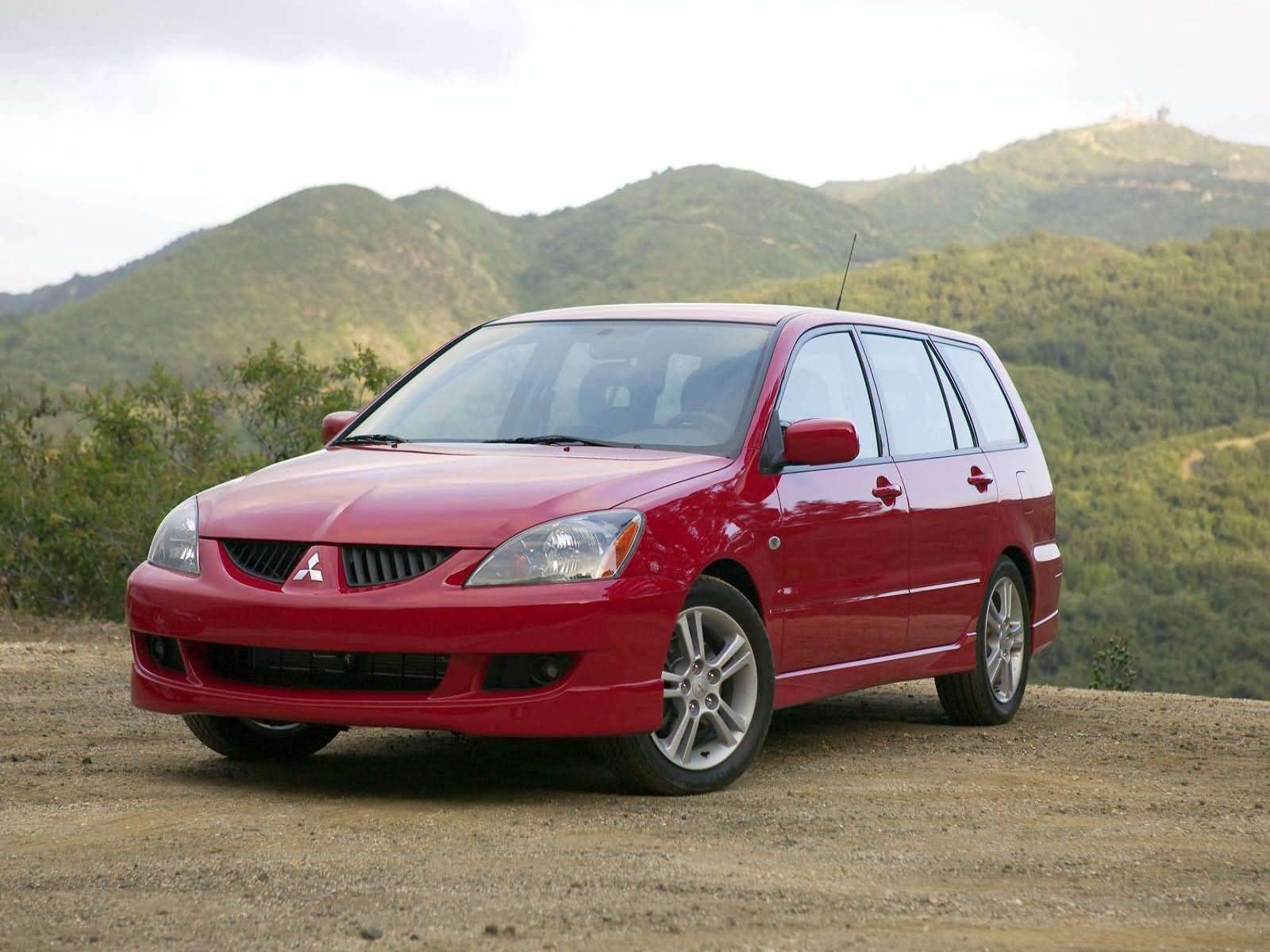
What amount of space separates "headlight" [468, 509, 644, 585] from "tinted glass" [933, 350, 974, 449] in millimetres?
2951

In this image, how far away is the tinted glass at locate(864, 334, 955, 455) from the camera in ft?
24.8

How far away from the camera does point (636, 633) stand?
562 centimetres

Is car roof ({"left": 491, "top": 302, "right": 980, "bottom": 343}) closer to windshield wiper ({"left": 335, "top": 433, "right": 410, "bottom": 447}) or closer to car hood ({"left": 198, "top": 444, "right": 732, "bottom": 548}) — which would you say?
windshield wiper ({"left": 335, "top": 433, "right": 410, "bottom": 447})

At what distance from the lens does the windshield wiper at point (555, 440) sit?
21.2ft

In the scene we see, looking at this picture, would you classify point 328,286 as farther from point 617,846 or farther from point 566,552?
point 617,846

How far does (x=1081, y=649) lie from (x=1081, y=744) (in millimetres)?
63411

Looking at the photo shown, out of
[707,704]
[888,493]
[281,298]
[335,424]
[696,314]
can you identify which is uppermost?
[696,314]

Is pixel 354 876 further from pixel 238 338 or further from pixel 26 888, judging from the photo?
pixel 238 338

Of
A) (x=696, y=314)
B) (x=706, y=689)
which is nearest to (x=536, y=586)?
(x=706, y=689)

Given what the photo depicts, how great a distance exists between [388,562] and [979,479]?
344 cm

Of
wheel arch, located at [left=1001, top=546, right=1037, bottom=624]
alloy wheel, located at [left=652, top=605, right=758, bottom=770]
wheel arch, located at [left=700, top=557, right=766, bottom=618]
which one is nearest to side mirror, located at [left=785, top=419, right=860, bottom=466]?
wheel arch, located at [left=700, top=557, right=766, bottom=618]

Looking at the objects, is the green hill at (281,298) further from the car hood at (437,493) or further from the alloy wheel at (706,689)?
the alloy wheel at (706,689)

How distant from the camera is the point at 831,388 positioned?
7148mm

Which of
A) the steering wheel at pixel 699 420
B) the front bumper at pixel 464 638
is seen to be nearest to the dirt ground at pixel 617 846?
the front bumper at pixel 464 638
